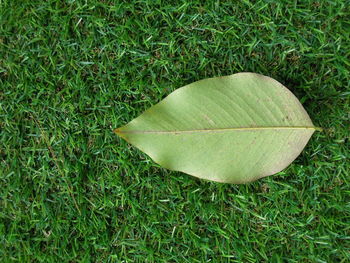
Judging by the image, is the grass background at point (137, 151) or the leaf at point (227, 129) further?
the grass background at point (137, 151)

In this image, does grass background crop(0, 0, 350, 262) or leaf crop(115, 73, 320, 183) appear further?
grass background crop(0, 0, 350, 262)

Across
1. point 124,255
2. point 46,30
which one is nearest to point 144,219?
point 124,255

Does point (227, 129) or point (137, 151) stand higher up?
point (227, 129)

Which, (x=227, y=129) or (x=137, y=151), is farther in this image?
(x=137, y=151)
